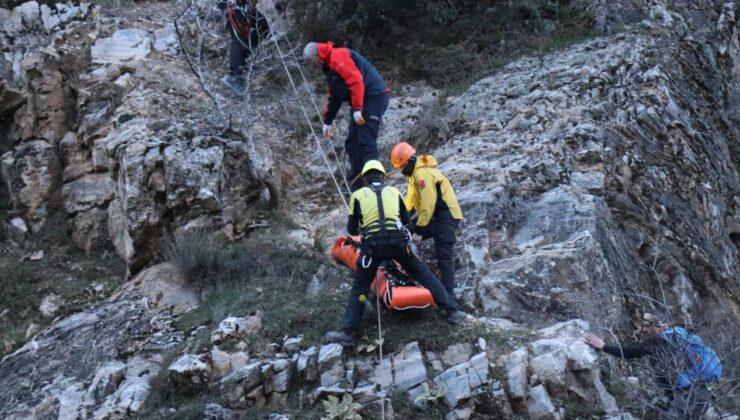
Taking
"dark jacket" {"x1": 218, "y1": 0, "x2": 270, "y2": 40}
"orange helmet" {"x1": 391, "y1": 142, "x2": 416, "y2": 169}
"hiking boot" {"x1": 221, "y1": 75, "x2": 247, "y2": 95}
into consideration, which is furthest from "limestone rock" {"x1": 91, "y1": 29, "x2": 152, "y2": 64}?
"orange helmet" {"x1": 391, "y1": 142, "x2": 416, "y2": 169}

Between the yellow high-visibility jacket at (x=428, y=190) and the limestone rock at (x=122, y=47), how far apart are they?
6285 millimetres

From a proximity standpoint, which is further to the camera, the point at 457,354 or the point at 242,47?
the point at 242,47

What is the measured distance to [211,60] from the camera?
1336 centimetres

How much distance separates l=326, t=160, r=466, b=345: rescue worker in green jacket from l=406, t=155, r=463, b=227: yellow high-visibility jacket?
0.35 metres

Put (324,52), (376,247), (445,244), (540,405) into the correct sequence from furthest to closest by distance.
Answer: (324,52), (445,244), (376,247), (540,405)

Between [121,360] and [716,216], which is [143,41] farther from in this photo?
[716,216]

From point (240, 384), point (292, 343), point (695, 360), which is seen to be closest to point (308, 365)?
point (292, 343)

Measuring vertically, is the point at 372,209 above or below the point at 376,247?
above

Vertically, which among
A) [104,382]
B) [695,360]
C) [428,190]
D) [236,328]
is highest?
[428,190]

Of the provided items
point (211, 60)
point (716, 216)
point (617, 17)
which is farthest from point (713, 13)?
point (211, 60)

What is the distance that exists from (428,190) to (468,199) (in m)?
1.77

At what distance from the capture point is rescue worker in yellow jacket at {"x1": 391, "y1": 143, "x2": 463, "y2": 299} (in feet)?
25.3

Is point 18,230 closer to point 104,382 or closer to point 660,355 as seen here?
point 104,382

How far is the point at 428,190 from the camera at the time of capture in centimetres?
768
